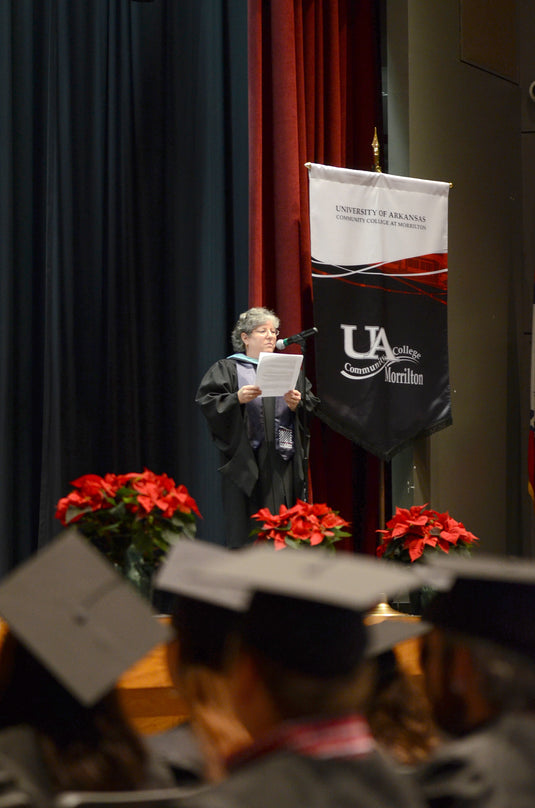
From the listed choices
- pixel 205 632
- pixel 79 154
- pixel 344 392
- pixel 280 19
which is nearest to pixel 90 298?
pixel 79 154

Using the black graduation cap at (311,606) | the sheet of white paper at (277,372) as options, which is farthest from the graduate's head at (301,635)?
the sheet of white paper at (277,372)

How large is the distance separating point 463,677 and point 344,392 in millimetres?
3699

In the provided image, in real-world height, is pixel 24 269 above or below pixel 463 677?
above

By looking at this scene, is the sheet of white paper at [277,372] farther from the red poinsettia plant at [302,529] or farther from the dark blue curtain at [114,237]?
the red poinsettia plant at [302,529]

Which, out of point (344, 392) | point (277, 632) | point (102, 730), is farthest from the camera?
point (344, 392)

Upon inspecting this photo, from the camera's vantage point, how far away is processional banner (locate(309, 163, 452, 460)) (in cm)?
493

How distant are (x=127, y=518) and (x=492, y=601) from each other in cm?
114

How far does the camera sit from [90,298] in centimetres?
540

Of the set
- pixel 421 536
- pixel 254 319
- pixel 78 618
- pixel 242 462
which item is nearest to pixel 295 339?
pixel 254 319

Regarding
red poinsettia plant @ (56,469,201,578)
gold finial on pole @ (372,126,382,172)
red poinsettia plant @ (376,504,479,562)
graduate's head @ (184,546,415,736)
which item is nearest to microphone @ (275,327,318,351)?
gold finial on pole @ (372,126,382,172)

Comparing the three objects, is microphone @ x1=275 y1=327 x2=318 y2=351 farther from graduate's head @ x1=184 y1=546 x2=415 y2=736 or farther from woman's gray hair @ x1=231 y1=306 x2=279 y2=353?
graduate's head @ x1=184 y1=546 x2=415 y2=736

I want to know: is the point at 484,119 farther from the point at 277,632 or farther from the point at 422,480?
the point at 277,632

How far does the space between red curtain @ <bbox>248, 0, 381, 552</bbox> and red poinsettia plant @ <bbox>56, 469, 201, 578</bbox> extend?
292 centimetres

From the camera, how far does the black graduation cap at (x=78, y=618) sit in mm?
1230
